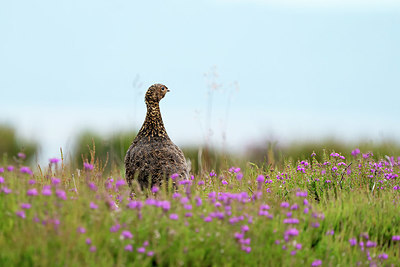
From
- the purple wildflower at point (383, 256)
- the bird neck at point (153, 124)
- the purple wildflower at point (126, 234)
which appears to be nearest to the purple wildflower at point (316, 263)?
the purple wildflower at point (383, 256)

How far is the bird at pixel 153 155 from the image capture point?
6.02 m

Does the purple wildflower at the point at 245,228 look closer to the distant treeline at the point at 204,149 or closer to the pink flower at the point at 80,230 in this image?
the pink flower at the point at 80,230

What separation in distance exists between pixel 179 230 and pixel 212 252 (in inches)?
12.9

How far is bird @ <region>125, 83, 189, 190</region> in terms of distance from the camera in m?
6.02

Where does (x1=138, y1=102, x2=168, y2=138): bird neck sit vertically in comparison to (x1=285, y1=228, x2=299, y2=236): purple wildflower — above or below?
above

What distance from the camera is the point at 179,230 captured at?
3.48m

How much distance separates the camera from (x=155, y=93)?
21.3ft

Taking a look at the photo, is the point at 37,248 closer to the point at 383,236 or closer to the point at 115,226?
the point at 115,226

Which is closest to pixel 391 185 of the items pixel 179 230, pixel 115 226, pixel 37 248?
pixel 179 230

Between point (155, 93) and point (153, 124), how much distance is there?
489mm

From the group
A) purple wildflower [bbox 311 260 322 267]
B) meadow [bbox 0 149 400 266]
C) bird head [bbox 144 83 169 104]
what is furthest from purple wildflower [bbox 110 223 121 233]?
bird head [bbox 144 83 169 104]

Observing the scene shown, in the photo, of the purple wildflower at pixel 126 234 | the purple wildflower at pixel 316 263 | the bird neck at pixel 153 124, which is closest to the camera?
the purple wildflower at pixel 126 234

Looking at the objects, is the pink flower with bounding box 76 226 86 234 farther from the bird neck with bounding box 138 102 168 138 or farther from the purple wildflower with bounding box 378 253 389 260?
the bird neck with bounding box 138 102 168 138

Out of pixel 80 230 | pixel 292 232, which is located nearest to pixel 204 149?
pixel 292 232
